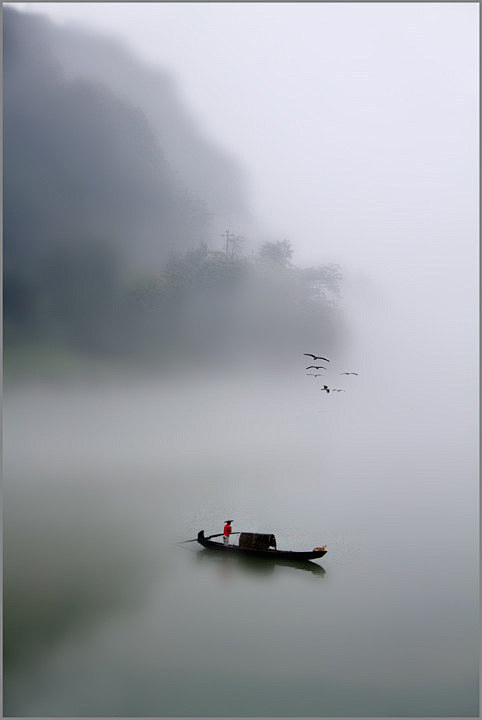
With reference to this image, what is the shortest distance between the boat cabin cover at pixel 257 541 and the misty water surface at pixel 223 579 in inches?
9.7

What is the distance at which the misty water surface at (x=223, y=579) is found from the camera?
4699 millimetres

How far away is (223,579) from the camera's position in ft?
19.5

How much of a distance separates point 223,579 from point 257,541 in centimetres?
53

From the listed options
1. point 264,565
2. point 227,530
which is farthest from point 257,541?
point 227,530

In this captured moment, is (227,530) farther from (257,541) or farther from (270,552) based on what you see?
(270,552)

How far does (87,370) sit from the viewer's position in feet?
35.6

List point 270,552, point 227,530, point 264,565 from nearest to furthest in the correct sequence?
point 270,552, point 264,565, point 227,530

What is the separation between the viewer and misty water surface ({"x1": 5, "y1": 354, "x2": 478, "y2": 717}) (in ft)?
15.4

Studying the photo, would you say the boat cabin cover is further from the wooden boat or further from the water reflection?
the water reflection

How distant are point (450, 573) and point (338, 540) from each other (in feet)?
4.14

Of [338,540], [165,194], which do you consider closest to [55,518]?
[338,540]

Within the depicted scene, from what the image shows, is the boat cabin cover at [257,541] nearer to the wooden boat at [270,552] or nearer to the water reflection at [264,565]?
the wooden boat at [270,552]

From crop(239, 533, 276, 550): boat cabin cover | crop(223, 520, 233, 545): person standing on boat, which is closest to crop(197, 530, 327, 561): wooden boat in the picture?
crop(239, 533, 276, 550): boat cabin cover

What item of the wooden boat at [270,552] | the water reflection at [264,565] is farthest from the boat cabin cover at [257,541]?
the water reflection at [264,565]
